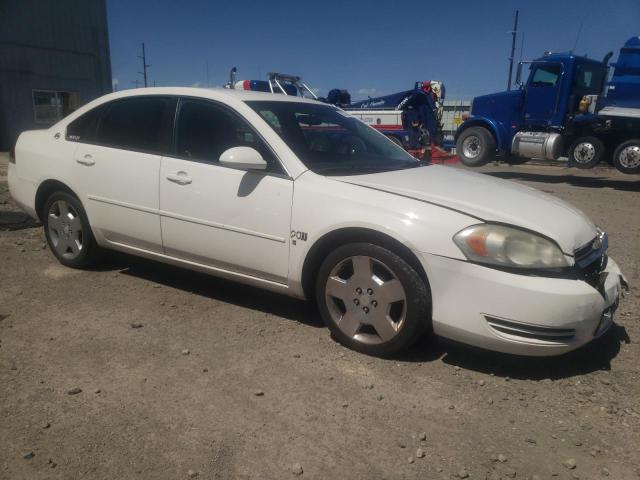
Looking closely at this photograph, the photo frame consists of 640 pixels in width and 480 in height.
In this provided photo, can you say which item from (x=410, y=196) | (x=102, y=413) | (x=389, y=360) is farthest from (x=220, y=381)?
(x=410, y=196)

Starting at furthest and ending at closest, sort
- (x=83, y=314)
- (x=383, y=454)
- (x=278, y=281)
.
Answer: (x=83, y=314)
(x=278, y=281)
(x=383, y=454)

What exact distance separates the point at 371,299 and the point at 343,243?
1.19ft

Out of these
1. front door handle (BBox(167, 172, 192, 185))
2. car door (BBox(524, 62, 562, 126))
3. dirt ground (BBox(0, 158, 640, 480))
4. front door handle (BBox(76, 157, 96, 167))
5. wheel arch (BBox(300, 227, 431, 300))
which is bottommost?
dirt ground (BBox(0, 158, 640, 480))

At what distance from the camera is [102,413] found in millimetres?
2539

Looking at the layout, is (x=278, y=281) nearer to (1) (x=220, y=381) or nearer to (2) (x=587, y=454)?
(1) (x=220, y=381)

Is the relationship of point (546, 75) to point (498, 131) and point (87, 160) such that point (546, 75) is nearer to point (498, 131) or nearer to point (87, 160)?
point (498, 131)

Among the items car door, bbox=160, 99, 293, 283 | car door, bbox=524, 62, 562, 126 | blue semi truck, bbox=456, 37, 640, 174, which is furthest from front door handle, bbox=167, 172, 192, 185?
car door, bbox=524, 62, 562, 126

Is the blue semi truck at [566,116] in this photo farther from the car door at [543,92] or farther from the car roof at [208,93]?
the car roof at [208,93]

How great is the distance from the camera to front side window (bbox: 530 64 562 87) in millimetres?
12336

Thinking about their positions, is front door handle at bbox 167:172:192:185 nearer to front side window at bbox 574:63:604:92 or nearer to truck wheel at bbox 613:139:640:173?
truck wheel at bbox 613:139:640:173

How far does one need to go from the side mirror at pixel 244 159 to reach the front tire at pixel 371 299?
716mm

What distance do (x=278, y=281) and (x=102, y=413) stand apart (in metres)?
1.27

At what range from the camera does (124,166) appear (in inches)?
153

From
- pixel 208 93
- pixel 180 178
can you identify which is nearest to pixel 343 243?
pixel 180 178
